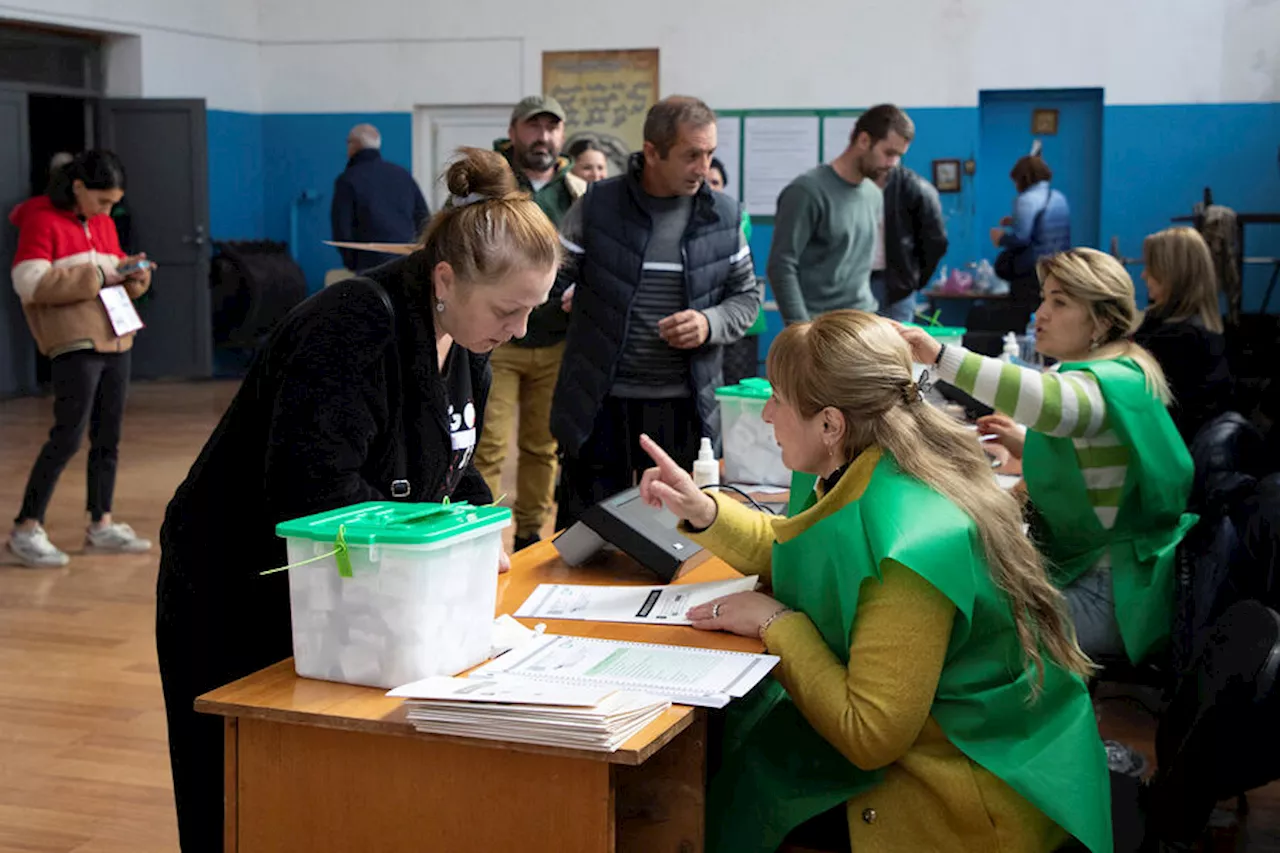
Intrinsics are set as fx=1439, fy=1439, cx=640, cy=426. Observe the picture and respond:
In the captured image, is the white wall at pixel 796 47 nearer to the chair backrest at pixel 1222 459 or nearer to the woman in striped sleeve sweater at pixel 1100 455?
the chair backrest at pixel 1222 459

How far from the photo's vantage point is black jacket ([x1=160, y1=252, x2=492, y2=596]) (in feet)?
6.51

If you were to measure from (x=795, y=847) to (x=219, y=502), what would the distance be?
3.17 feet

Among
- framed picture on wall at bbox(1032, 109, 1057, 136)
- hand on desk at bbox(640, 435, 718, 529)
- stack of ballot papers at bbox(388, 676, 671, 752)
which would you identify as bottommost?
stack of ballot papers at bbox(388, 676, 671, 752)

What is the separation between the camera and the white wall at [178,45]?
33.3 feet

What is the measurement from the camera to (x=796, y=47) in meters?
10.2

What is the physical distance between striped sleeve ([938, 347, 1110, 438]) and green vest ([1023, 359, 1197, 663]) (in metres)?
0.05

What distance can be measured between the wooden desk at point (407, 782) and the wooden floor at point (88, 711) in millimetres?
1464

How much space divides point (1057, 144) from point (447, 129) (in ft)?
14.9

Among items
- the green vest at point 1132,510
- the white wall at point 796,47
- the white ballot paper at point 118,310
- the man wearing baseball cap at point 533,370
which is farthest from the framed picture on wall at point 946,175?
the green vest at point 1132,510

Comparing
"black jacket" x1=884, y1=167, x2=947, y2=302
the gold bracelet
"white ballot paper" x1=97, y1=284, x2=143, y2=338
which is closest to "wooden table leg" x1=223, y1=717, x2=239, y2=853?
the gold bracelet

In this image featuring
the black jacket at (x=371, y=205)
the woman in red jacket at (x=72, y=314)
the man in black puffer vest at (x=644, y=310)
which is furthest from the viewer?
the black jacket at (x=371, y=205)

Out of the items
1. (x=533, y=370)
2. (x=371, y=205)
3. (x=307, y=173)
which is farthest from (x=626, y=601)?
(x=307, y=173)

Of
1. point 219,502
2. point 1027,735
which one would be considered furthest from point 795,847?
point 219,502

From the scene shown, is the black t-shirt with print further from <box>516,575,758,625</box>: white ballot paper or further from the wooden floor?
the wooden floor
